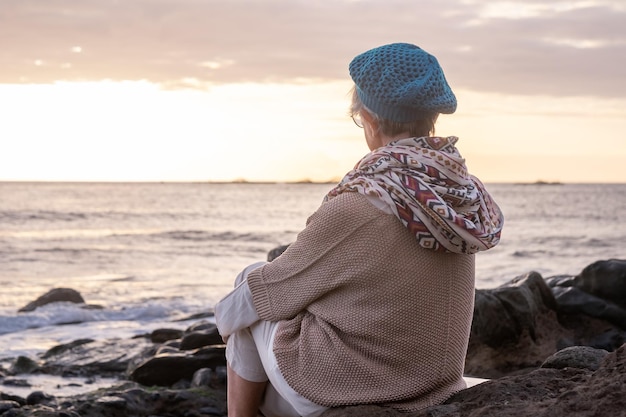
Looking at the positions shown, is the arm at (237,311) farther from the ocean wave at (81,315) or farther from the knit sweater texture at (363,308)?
the ocean wave at (81,315)

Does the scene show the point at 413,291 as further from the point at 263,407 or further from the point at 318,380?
the point at 263,407

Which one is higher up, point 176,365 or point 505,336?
point 505,336

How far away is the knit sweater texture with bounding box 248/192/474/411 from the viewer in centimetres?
343

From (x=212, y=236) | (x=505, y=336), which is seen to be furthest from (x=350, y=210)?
(x=212, y=236)

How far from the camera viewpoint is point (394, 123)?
3.51m

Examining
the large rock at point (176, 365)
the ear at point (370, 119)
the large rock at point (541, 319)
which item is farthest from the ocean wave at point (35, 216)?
the ear at point (370, 119)

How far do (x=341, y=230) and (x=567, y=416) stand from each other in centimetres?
107

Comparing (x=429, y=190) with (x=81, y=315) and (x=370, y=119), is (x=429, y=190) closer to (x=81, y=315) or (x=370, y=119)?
(x=370, y=119)

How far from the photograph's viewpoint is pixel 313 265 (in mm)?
3498

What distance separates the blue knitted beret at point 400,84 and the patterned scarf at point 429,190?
129 mm

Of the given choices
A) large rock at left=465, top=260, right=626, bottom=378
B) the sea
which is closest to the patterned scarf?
large rock at left=465, top=260, right=626, bottom=378

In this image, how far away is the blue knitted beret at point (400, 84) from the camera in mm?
3436

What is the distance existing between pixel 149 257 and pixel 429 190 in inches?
977

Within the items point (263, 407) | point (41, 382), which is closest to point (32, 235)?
point (41, 382)
